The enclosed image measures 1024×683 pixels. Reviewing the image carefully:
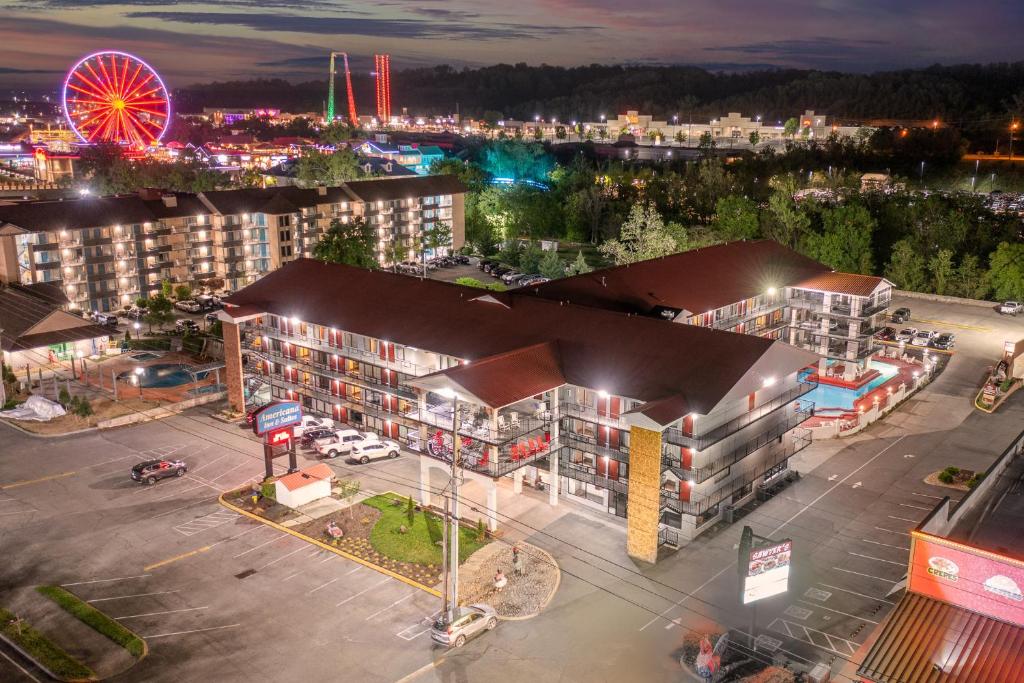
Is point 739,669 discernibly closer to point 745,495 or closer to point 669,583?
point 669,583

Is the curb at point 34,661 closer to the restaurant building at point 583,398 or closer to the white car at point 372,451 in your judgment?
the restaurant building at point 583,398

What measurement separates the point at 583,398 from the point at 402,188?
68423 millimetres

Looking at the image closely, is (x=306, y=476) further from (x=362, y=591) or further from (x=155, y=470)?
(x=362, y=591)

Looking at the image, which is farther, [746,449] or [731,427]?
[746,449]

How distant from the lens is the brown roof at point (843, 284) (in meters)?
58.2

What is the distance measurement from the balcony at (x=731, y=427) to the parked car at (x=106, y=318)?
54.8m

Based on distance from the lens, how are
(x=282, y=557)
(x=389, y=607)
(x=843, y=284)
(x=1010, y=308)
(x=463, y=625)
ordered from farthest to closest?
1. (x=1010, y=308)
2. (x=843, y=284)
3. (x=282, y=557)
4. (x=389, y=607)
5. (x=463, y=625)

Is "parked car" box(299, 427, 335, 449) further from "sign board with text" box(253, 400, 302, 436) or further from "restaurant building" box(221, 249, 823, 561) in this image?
"sign board with text" box(253, 400, 302, 436)

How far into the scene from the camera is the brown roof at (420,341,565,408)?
36969 millimetres

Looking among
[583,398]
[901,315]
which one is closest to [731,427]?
[583,398]

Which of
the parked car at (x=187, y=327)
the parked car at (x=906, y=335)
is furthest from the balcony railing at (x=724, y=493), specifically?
the parked car at (x=187, y=327)

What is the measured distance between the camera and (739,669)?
28.7 m

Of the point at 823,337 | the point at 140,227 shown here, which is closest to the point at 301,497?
the point at 823,337

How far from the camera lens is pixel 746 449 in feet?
128
